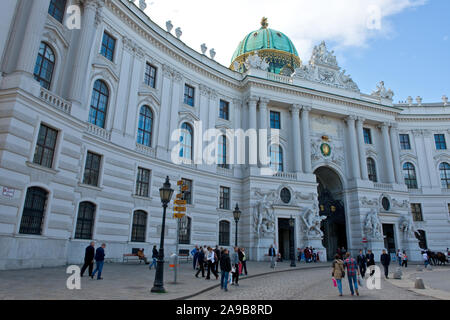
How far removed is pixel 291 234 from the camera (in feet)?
104

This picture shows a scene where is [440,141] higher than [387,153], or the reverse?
[440,141]

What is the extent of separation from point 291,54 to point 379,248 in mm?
29491

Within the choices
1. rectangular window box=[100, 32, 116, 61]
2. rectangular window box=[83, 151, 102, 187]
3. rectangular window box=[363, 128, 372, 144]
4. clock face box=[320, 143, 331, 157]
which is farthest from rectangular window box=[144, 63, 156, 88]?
rectangular window box=[363, 128, 372, 144]

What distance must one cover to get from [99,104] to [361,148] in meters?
30.1

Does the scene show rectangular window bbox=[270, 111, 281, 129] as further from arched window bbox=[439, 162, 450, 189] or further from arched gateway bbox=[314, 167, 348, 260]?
arched window bbox=[439, 162, 450, 189]

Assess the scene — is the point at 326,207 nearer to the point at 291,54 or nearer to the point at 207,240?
the point at 207,240

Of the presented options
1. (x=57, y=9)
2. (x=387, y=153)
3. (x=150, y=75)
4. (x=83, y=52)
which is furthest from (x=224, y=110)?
(x=387, y=153)

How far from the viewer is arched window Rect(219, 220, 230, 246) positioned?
29672mm

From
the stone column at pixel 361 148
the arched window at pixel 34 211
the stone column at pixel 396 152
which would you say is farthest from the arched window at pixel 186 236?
the stone column at pixel 396 152

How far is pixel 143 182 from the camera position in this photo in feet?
80.9

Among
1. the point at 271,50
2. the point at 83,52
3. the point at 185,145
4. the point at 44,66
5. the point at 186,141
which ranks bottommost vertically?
the point at 185,145

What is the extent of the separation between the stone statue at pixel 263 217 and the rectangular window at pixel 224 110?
9.02m

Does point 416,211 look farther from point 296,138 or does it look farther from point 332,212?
point 296,138

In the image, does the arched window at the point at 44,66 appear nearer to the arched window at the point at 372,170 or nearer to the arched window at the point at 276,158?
the arched window at the point at 276,158
